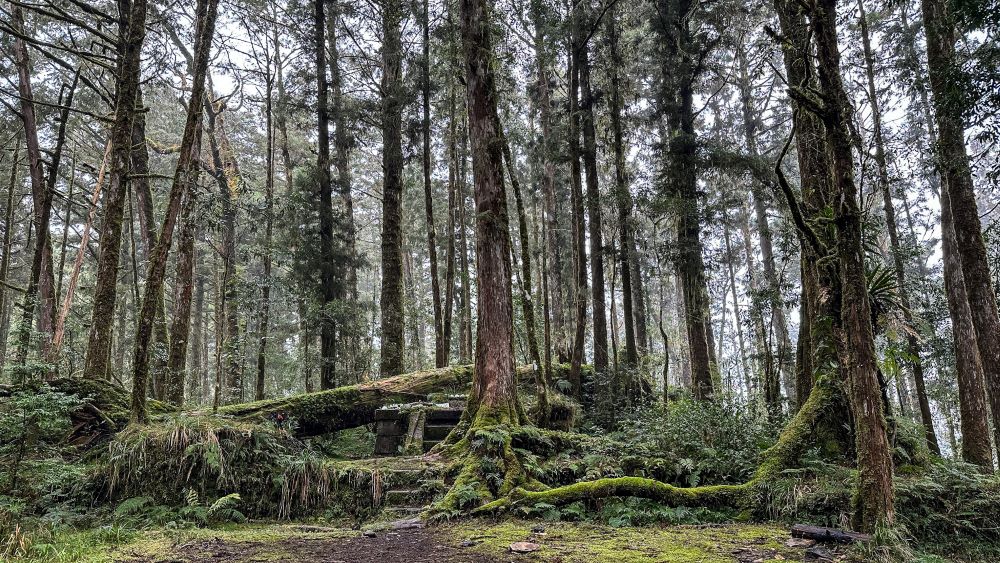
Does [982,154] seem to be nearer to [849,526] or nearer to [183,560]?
[849,526]

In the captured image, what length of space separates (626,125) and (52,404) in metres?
15.7

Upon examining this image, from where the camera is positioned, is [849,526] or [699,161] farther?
[699,161]

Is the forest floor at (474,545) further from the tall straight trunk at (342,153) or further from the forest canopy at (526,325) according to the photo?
the tall straight trunk at (342,153)

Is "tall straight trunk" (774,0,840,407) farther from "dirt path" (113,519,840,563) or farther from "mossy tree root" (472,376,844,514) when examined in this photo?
"dirt path" (113,519,840,563)

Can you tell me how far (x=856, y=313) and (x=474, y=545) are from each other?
12.2ft

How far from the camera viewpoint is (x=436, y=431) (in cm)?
958

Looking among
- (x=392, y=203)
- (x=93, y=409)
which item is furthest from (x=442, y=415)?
(x=392, y=203)

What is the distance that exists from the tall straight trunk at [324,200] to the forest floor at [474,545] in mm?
9452

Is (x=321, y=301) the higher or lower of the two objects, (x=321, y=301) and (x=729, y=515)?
the higher

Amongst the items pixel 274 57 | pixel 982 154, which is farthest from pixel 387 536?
pixel 274 57

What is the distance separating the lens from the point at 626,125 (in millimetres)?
16719

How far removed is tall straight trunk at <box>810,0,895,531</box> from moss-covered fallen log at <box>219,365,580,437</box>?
808cm

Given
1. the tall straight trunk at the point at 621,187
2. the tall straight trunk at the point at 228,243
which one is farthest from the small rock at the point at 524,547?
the tall straight trunk at the point at 228,243

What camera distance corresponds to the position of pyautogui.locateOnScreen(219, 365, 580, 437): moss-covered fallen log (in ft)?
30.7
